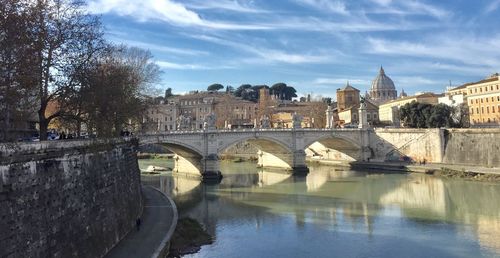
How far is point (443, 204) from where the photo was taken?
21688 millimetres

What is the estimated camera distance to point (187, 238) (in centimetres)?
1542

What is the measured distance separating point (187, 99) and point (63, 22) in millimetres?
64652

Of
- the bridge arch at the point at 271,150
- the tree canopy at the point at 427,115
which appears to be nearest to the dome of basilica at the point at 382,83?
the tree canopy at the point at 427,115

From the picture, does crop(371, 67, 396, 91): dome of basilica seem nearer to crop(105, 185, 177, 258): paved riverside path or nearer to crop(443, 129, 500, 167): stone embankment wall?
crop(443, 129, 500, 167): stone embankment wall

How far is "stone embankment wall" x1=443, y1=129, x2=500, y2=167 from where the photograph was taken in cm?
3216

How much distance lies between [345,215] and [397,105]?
5435cm

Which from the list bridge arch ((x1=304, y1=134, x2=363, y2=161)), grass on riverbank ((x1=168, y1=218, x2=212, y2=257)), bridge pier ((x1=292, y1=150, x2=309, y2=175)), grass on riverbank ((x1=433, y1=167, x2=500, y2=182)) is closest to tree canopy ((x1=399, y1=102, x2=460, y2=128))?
bridge arch ((x1=304, y1=134, x2=363, y2=161))

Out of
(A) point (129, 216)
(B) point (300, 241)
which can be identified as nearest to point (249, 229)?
(B) point (300, 241)

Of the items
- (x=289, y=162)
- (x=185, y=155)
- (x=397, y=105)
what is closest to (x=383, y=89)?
(x=397, y=105)

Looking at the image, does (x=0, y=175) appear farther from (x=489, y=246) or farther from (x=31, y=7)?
(x=489, y=246)

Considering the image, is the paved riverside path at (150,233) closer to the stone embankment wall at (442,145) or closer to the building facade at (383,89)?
the stone embankment wall at (442,145)

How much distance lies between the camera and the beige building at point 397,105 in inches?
2608

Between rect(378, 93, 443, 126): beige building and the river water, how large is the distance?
3558 centimetres

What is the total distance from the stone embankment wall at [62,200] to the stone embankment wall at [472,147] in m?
26.2
